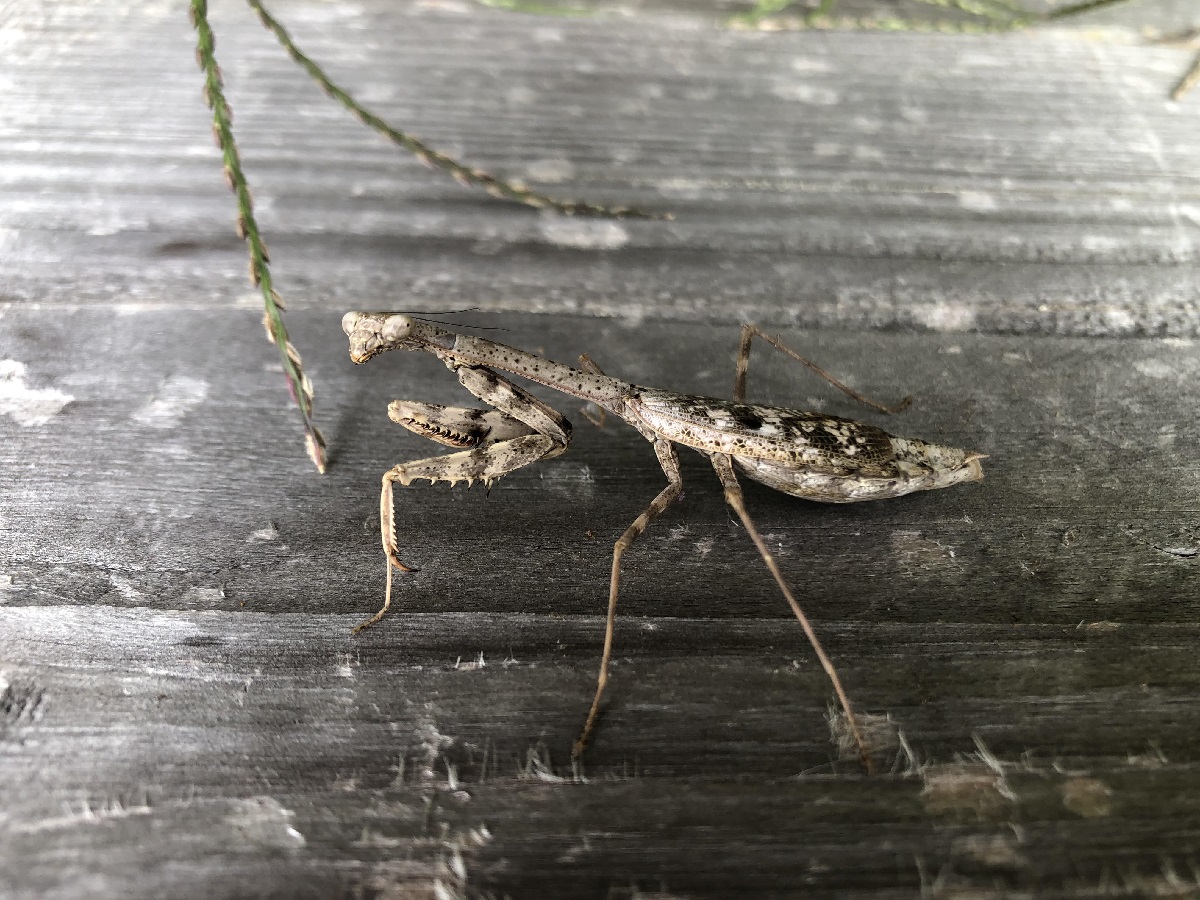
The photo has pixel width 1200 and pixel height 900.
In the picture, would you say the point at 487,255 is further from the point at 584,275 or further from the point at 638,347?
the point at 638,347

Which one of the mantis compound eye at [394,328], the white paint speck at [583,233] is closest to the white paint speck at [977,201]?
the white paint speck at [583,233]

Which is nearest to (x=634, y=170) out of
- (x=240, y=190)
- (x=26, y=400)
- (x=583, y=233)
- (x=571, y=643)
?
(x=583, y=233)

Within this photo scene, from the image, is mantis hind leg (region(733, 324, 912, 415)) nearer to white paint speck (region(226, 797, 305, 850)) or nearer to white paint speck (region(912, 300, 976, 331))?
white paint speck (region(912, 300, 976, 331))

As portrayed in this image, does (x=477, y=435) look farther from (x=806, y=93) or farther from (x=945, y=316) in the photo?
(x=806, y=93)

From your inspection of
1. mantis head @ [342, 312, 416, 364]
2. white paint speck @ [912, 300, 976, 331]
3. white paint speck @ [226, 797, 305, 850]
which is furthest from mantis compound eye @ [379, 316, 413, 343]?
white paint speck @ [912, 300, 976, 331]

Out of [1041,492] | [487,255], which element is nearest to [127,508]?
[487,255]

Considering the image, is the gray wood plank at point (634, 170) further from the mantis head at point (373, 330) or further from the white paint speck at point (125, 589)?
the white paint speck at point (125, 589)
